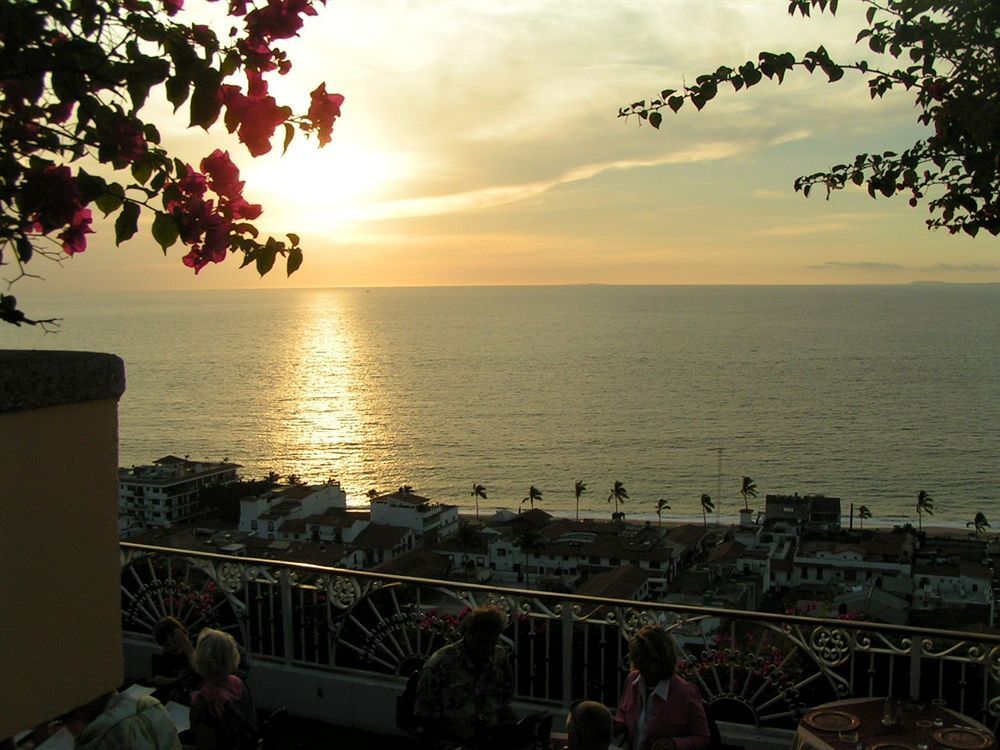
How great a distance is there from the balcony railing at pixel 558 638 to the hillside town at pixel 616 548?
18537 mm

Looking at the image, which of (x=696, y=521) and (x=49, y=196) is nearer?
(x=49, y=196)

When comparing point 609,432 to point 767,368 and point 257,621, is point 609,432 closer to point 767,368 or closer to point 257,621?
point 767,368

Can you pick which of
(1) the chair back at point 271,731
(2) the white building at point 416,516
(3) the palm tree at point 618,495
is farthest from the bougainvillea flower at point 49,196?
(3) the palm tree at point 618,495

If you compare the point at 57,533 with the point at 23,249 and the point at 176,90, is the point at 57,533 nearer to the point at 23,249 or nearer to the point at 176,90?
the point at 23,249

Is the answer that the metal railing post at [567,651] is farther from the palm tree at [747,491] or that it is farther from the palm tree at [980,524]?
the palm tree at [747,491]

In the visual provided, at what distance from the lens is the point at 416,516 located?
41281mm

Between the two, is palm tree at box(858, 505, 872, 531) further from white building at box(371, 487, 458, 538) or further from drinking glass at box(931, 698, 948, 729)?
drinking glass at box(931, 698, 948, 729)

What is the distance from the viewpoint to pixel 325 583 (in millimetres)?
6027

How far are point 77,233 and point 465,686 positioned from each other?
10.3 ft

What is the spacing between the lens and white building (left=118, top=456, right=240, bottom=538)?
45.8m

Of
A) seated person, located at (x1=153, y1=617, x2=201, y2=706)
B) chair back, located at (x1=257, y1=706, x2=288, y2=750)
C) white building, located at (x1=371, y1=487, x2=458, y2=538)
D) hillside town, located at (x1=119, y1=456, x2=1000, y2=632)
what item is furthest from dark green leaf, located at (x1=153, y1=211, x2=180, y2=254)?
white building, located at (x1=371, y1=487, x2=458, y2=538)

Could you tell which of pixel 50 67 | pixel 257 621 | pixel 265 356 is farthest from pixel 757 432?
pixel 265 356

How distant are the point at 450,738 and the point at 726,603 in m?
25.1

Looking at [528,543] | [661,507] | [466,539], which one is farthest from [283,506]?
[661,507]
